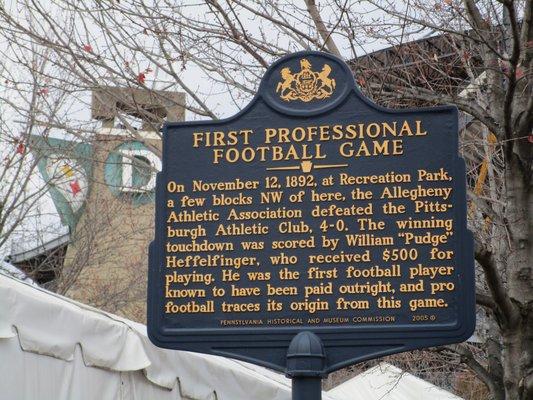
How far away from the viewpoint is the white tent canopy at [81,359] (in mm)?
7523

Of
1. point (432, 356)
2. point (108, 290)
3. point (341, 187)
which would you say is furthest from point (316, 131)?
point (108, 290)

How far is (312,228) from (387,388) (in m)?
8.51

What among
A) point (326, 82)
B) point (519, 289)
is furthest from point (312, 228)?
point (519, 289)

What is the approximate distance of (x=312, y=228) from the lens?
6121 millimetres

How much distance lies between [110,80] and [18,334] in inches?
→ 99.8

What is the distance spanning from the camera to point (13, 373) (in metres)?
7.53

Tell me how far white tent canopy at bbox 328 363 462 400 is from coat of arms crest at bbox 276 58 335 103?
6.93 metres

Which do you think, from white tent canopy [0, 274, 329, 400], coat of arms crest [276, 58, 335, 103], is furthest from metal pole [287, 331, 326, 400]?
white tent canopy [0, 274, 329, 400]

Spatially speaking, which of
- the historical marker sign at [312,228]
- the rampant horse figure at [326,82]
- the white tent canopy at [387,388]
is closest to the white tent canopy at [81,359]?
the historical marker sign at [312,228]

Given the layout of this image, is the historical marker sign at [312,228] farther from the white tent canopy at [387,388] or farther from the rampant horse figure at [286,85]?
the white tent canopy at [387,388]

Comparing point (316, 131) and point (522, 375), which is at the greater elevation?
point (316, 131)

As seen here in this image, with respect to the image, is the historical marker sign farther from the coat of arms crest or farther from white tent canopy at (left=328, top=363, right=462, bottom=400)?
white tent canopy at (left=328, top=363, right=462, bottom=400)

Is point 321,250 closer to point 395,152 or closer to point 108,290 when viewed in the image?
point 395,152

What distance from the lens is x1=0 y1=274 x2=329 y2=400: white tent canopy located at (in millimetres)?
7523
